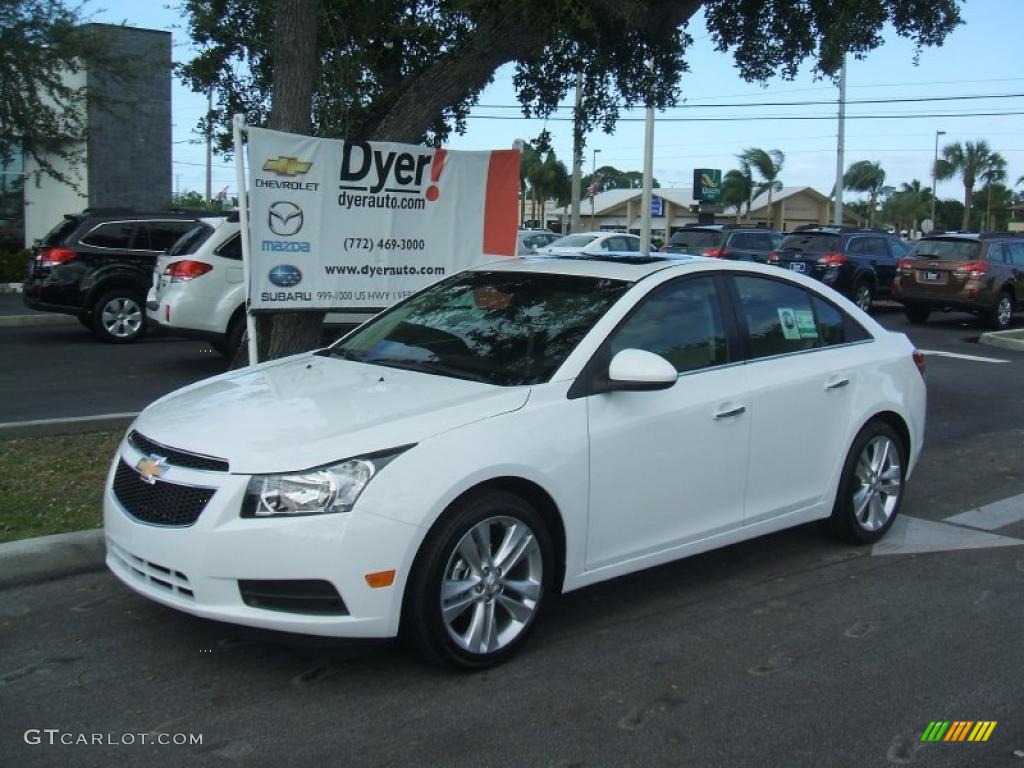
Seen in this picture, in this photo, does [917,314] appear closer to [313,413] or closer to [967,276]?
[967,276]

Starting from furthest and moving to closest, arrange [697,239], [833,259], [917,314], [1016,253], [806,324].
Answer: [697,239]
[833,259]
[917,314]
[1016,253]
[806,324]

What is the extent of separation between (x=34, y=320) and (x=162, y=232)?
317cm

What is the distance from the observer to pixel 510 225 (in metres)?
9.31

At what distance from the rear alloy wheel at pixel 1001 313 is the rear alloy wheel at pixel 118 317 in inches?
566

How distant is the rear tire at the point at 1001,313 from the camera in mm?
18931

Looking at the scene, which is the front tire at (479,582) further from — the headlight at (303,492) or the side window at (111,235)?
the side window at (111,235)

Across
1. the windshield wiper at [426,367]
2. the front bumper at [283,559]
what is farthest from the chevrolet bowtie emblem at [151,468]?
the windshield wiper at [426,367]

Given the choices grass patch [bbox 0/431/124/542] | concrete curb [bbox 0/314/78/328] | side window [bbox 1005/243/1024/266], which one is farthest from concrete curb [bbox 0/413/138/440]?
side window [bbox 1005/243/1024/266]

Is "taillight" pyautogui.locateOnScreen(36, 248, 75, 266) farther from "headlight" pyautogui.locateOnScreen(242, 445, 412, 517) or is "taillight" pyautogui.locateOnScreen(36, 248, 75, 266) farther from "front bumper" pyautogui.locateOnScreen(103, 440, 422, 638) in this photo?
"headlight" pyautogui.locateOnScreen(242, 445, 412, 517)

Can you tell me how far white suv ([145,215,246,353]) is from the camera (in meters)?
11.7

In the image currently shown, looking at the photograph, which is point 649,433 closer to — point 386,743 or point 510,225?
point 386,743

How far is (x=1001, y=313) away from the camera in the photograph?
19078 millimetres

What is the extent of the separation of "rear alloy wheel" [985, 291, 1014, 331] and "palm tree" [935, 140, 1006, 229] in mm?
56111

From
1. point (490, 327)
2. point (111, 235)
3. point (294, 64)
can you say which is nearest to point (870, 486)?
point (490, 327)
